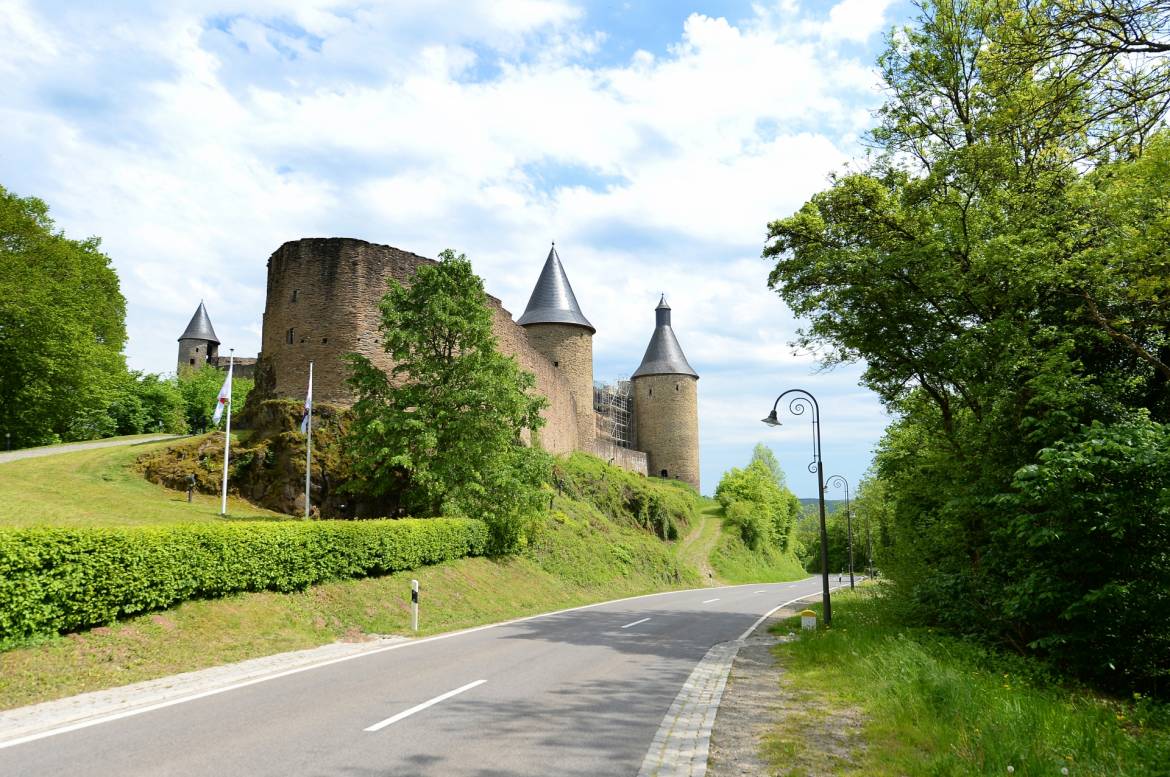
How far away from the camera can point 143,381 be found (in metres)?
57.3

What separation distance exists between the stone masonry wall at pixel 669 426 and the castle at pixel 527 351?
0.10 m

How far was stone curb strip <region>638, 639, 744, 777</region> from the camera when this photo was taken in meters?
6.00

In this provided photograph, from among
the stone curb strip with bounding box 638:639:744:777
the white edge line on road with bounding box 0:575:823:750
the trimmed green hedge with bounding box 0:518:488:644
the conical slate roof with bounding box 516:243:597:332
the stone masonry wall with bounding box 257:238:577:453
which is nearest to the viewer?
the stone curb strip with bounding box 638:639:744:777

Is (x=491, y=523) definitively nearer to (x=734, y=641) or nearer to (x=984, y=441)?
(x=734, y=641)

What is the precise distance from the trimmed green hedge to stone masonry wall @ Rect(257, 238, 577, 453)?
1529 centimetres

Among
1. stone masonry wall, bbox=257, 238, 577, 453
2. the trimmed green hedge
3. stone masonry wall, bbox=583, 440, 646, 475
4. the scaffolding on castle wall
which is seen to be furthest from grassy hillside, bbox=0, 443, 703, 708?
the scaffolding on castle wall

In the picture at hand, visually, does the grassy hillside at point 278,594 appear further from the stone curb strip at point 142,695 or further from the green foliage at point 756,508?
the green foliage at point 756,508

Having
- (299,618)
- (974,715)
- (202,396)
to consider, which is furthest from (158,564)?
(202,396)

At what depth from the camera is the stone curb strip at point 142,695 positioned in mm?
7051

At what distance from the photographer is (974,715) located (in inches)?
270

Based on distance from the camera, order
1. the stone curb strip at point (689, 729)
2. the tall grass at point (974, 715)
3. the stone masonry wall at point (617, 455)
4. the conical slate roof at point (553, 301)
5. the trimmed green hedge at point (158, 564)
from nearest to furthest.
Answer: the tall grass at point (974, 715) < the stone curb strip at point (689, 729) < the trimmed green hedge at point (158, 564) < the conical slate roof at point (553, 301) < the stone masonry wall at point (617, 455)

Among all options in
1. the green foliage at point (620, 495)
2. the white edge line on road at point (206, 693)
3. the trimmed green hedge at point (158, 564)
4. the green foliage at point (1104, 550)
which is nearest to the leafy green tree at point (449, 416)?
the trimmed green hedge at point (158, 564)

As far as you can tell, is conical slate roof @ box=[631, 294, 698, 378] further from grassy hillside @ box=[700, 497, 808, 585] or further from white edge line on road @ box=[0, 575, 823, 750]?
white edge line on road @ box=[0, 575, 823, 750]

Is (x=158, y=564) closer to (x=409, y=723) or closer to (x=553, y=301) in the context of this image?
(x=409, y=723)
